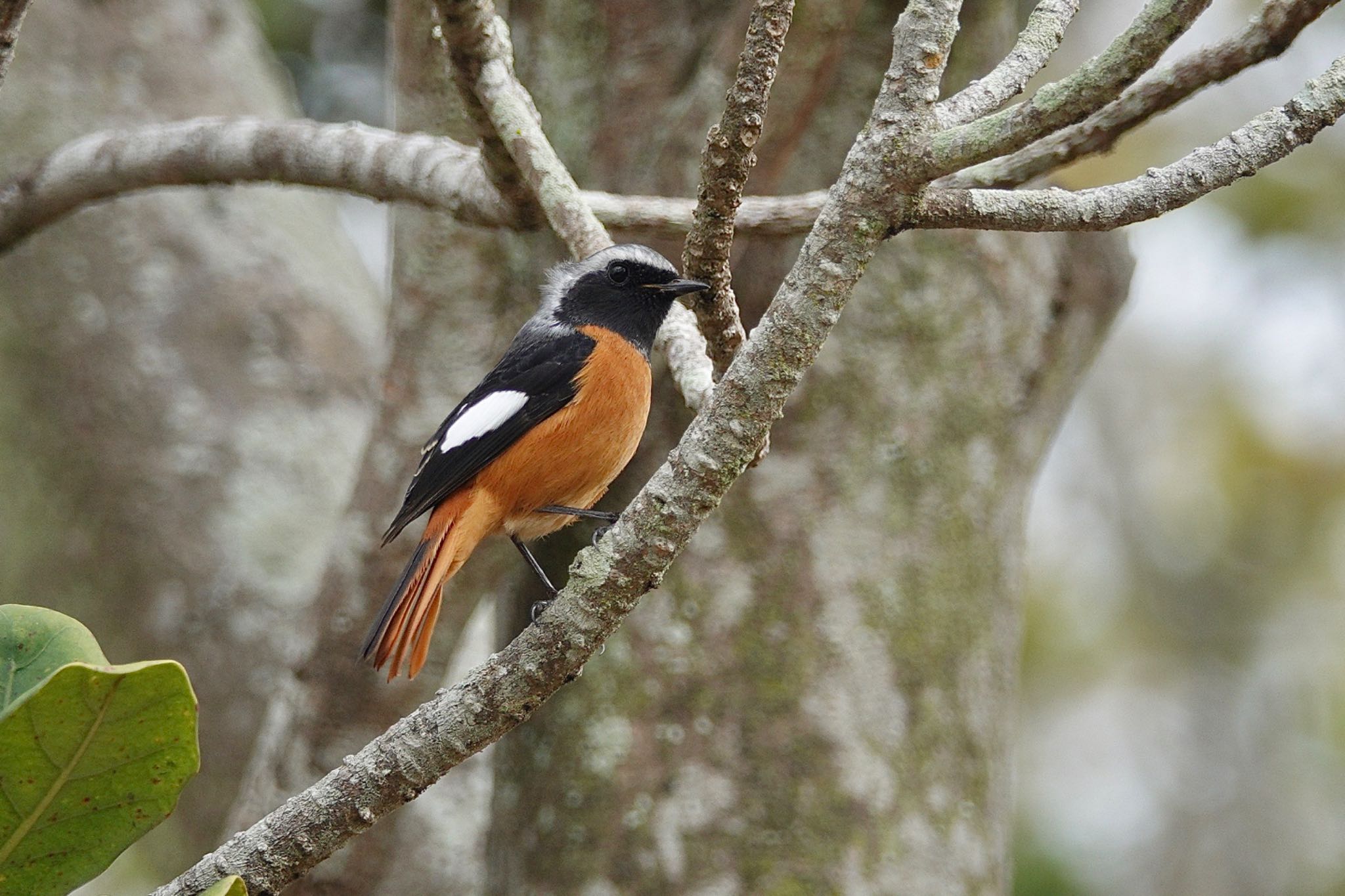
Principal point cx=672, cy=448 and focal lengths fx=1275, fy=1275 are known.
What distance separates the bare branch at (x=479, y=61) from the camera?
9.21 ft

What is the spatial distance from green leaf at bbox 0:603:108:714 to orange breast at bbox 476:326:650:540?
Answer: 1.65 meters

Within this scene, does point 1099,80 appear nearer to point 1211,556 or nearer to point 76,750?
point 76,750

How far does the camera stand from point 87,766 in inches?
66.7

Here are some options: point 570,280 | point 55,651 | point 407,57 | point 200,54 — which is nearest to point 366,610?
point 570,280

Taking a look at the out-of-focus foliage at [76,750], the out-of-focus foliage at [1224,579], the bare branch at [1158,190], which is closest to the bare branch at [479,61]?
the bare branch at [1158,190]

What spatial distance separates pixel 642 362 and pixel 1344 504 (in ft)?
24.8

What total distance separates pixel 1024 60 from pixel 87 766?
193cm

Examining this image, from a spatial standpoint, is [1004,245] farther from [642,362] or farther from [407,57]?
[407,57]

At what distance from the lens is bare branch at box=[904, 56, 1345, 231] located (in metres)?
2.02

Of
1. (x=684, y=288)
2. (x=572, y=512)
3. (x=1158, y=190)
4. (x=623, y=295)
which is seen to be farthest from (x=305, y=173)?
(x=1158, y=190)

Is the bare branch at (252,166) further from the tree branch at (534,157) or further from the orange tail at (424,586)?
the orange tail at (424,586)

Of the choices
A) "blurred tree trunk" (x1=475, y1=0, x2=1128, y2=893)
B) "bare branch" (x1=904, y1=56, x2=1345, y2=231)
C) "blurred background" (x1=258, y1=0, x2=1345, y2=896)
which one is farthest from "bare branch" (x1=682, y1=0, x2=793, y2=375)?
"blurred background" (x1=258, y1=0, x2=1345, y2=896)

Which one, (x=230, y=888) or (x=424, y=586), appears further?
(x=424, y=586)

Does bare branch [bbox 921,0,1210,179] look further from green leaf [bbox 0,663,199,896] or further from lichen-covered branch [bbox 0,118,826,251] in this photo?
green leaf [bbox 0,663,199,896]
